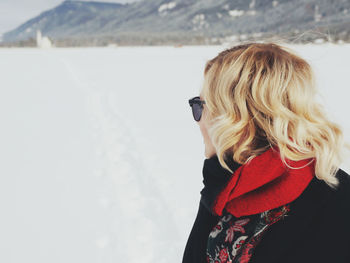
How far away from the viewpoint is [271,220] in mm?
990

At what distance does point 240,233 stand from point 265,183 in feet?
0.59

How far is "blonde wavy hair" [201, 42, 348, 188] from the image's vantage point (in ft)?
3.14

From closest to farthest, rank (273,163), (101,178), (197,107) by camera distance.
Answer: (273,163) < (197,107) < (101,178)

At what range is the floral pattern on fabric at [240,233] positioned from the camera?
994 millimetres

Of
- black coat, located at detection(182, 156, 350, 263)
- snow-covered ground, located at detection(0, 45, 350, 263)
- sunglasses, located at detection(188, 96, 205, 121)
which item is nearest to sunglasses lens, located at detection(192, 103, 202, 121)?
sunglasses, located at detection(188, 96, 205, 121)

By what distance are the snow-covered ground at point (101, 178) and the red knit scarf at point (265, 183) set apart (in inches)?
14.7

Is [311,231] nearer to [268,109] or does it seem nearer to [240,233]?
[240,233]

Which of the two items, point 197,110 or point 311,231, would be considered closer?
point 311,231

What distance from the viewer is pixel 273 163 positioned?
37.4 inches

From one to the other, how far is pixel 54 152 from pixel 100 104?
3.66 m

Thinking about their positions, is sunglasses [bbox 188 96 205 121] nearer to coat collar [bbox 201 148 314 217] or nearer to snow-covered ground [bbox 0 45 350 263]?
coat collar [bbox 201 148 314 217]

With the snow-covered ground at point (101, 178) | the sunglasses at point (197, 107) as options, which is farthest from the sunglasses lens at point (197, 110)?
the snow-covered ground at point (101, 178)

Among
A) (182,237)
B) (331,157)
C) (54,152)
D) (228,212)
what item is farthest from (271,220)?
(54,152)

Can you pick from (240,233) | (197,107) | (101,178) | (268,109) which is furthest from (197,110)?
(101,178)
